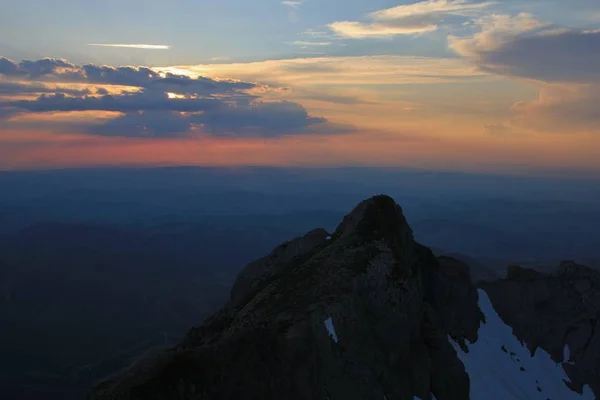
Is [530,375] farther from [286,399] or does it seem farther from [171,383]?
[171,383]

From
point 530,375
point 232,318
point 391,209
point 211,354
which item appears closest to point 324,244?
point 391,209

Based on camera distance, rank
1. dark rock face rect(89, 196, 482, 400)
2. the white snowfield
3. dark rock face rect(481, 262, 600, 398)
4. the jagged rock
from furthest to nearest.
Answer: dark rock face rect(481, 262, 600, 398) < the jagged rock < the white snowfield < dark rock face rect(89, 196, 482, 400)

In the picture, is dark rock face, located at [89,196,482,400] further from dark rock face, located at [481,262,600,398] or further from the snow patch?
dark rock face, located at [481,262,600,398]

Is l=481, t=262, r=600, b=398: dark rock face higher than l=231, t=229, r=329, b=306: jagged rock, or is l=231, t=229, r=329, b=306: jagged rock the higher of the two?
l=231, t=229, r=329, b=306: jagged rock

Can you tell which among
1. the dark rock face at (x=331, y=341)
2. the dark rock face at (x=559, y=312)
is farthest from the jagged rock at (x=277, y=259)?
the dark rock face at (x=559, y=312)

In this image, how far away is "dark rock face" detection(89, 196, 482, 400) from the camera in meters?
42.3

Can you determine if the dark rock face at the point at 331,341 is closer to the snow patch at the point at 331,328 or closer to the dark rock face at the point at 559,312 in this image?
the snow patch at the point at 331,328

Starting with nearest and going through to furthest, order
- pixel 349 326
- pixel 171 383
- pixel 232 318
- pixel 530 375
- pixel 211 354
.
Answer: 1. pixel 171 383
2. pixel 211 354
3. pixel 349 326
4. pixel 232 318
5. pixel 530 375

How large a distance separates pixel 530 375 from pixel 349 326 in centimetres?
5802

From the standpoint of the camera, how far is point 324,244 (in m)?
79.7

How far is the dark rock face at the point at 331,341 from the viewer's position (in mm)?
42281

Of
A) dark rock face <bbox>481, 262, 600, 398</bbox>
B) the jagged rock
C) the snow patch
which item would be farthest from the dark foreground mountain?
dark rock face <bbox>481, 262, 600, 398</bbox>

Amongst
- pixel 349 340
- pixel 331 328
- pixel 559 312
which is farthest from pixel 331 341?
pixel 559 312

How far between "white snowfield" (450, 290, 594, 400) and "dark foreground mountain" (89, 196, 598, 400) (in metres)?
0.27
